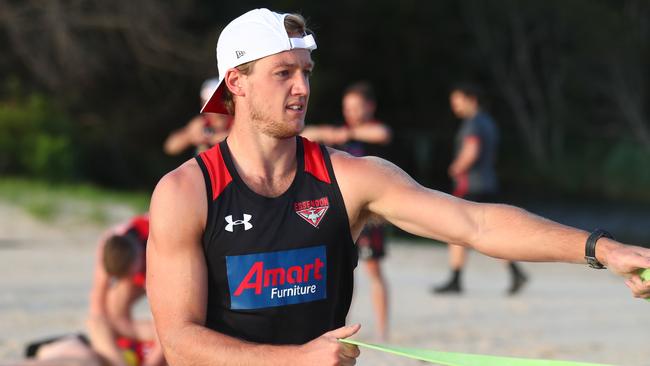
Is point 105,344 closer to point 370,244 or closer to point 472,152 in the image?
point 370,244

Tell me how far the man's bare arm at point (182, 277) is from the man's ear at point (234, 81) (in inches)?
12.3

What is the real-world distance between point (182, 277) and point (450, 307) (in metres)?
8.27

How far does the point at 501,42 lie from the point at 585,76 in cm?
300

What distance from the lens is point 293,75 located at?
3.71 metres

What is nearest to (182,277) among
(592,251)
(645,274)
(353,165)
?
(353,165)

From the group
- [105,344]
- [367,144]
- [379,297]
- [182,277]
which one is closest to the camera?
[182,277]

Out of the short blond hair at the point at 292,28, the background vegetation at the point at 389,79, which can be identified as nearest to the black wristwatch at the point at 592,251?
the short blond hair at the point at 292,28

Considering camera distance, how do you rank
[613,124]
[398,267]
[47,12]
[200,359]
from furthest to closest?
[613,124], [47,12], [398,267], [200,359]

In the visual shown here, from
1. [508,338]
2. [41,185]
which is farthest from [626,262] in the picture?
[41,185]

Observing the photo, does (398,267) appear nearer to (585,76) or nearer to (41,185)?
(41,185)

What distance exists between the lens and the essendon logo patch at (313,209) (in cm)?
371

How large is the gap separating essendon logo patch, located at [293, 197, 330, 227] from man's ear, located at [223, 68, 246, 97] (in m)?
0.40

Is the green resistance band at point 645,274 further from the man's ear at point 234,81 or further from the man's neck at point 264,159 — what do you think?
the man's ear at point 234,81

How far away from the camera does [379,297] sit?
919 cm
